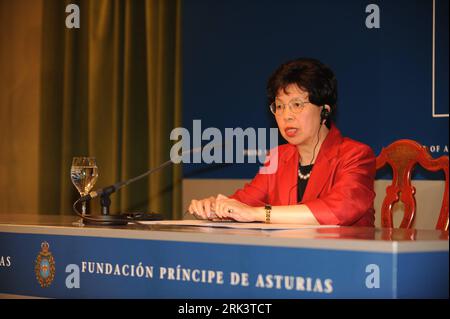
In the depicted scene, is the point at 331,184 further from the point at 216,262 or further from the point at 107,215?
the point at 216,262

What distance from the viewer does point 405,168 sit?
3.19 metres

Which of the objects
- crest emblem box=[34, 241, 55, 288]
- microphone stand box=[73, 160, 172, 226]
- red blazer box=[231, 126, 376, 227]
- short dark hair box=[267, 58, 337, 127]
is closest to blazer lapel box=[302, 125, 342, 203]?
red blazer box=[231, 126, 376, 227]

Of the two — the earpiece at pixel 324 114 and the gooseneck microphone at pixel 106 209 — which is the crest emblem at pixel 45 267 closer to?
the gooseneck microphone at pixel 106 209

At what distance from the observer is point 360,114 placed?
12.5ft

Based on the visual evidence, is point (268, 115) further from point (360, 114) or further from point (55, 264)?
point (55, 264)

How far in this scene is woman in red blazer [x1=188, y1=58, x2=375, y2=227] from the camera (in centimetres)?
275

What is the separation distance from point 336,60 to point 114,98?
151cm

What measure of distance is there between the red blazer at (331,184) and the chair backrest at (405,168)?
25cm

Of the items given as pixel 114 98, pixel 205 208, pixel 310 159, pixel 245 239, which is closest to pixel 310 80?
pixel 310 159

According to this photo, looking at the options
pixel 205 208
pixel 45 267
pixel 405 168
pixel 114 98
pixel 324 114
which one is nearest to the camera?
pixel 45 267

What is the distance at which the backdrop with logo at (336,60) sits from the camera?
3.57 m

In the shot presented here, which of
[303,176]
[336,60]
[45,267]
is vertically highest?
[336,60]
